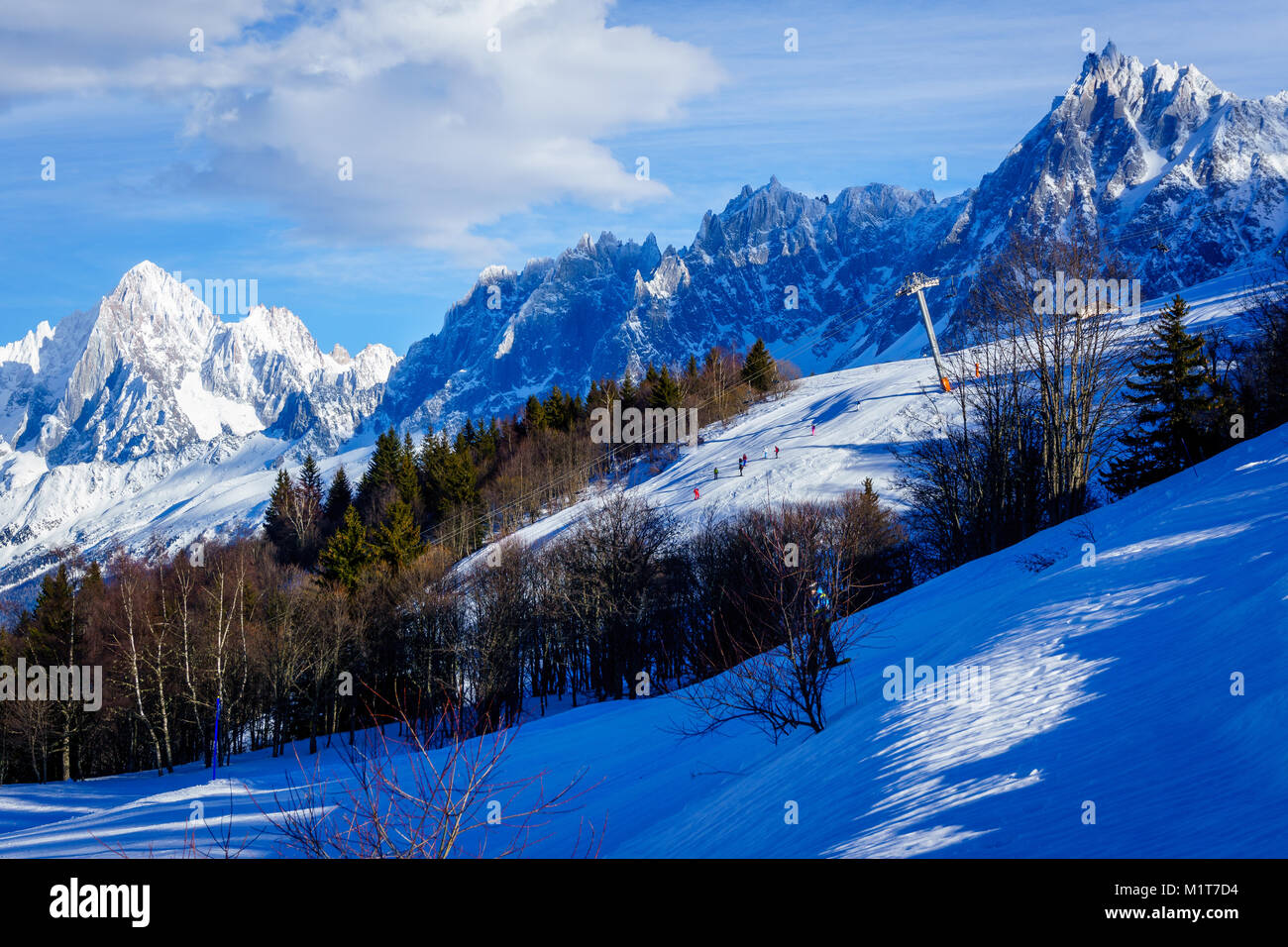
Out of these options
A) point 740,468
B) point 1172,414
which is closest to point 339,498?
point 740,468

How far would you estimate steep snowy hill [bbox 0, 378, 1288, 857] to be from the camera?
17.7ft

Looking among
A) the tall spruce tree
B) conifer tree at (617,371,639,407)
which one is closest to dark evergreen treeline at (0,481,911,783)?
the tall spruce tree

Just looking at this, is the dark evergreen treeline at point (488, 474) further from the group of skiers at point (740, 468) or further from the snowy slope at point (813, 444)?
the group of skiers at point (740, 468)

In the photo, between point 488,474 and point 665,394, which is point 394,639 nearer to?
point 488,474

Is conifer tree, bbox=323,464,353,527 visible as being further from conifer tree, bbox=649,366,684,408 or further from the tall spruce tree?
the tall spruce tree

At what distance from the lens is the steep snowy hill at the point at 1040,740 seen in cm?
540

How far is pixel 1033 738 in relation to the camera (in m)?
7.07

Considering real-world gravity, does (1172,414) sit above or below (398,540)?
above

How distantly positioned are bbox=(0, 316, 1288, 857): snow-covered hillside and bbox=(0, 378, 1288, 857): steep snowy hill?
3cm

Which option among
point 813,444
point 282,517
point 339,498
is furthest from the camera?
point 282,517

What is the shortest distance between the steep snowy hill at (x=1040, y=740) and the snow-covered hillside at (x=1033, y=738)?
32 mm

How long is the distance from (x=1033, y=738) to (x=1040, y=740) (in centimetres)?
10

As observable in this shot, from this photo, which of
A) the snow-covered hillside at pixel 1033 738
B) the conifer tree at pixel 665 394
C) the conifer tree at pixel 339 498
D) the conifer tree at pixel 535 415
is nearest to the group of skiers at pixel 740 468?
the conifer tree at pixel 665 394

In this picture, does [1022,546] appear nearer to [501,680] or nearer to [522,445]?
[501,680]
